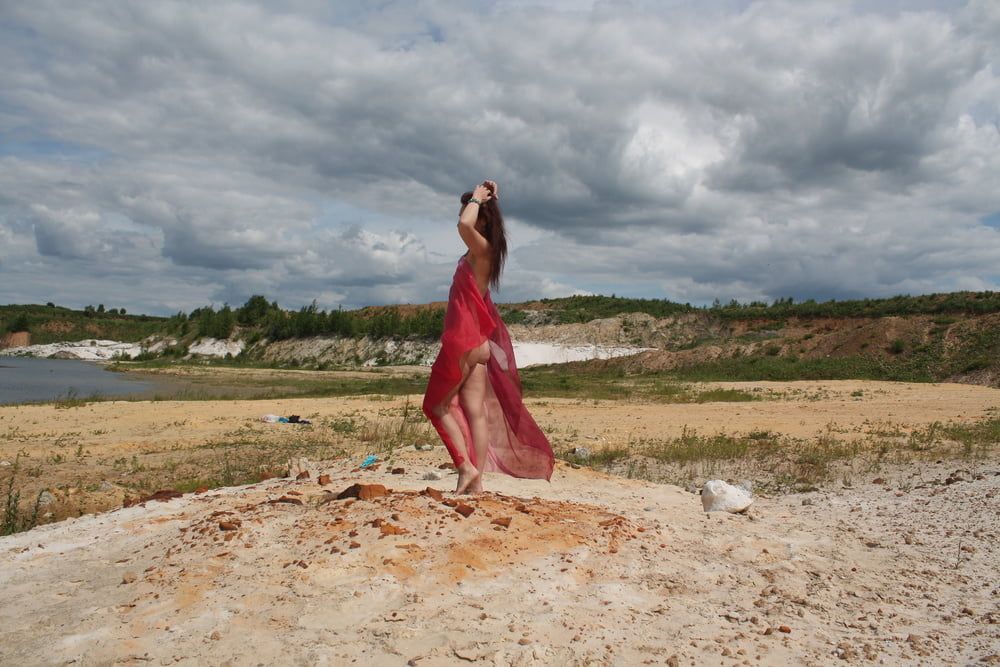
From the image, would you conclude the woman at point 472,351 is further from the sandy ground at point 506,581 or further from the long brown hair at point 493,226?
the sandy ground at point 506,581

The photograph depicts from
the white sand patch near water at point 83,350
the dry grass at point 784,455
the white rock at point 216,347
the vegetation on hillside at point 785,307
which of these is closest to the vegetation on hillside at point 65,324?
the white sand patch near water at point 83,350

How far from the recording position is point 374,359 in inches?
2425

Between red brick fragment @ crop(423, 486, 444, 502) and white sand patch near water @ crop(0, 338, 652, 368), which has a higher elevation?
red brick fragment @ crop(423, 486, 444, 502)

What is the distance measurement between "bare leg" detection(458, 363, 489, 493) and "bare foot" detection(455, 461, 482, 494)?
0.06 feet

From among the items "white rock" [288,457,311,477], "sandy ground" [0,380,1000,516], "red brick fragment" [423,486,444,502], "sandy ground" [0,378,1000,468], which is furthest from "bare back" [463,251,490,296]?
"sandy ground" [0,378,1000,468]

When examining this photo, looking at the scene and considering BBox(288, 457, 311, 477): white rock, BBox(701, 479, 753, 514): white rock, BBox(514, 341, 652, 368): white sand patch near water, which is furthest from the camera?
BBox(514, 341, 652, 368): white sand patch near water

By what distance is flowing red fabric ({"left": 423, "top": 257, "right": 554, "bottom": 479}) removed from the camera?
5.85m

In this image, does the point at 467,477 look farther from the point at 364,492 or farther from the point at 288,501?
the point at 288,501

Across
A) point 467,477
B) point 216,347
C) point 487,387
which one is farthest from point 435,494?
point 216,347

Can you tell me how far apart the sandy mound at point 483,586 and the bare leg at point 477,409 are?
27cm

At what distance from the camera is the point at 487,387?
20.2ft

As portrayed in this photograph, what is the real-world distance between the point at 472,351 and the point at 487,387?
465mm

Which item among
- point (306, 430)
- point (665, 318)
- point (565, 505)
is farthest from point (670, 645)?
point (665, 318)

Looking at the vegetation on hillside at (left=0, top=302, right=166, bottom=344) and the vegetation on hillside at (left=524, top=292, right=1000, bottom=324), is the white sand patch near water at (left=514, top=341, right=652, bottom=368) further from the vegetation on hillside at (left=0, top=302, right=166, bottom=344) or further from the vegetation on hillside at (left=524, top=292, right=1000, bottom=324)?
the vegetation on hillside at (left=0, top=302, right=166, bottom=344)
